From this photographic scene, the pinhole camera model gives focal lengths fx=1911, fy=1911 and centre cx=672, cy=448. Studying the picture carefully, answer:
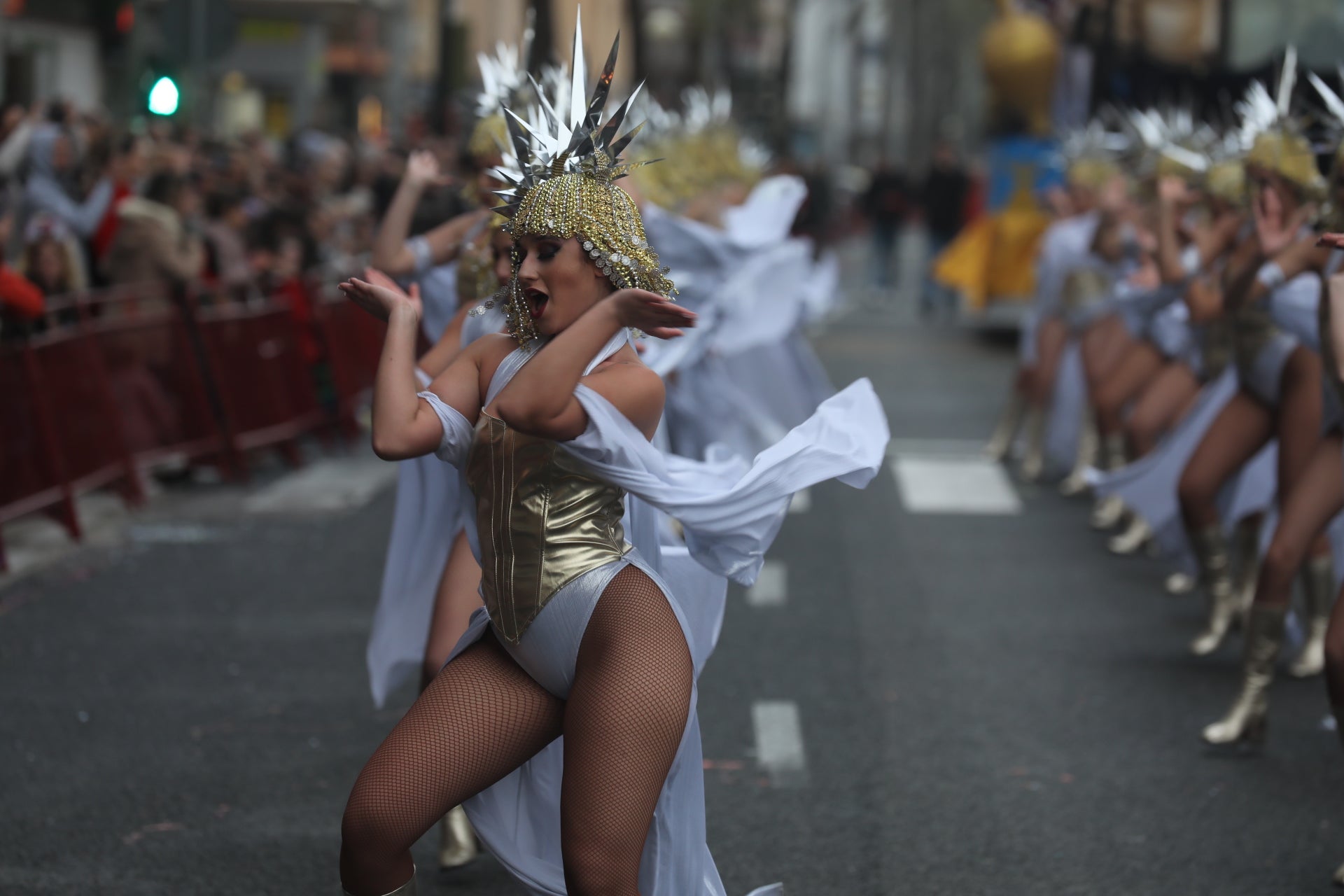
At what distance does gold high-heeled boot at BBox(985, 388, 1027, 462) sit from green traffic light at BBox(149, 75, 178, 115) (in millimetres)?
5936

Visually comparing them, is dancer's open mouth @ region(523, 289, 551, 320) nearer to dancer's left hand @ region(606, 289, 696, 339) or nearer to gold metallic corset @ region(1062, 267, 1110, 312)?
dancer's left hand @ region(606, 289, 696, 339)

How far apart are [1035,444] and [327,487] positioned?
15.3ft

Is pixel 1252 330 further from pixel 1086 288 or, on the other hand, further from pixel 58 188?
pixel 58 188

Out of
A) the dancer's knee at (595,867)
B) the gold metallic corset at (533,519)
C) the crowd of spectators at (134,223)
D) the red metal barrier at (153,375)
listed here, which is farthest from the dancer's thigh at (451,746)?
the red metal barrier at (153,375)

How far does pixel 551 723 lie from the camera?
369 cm

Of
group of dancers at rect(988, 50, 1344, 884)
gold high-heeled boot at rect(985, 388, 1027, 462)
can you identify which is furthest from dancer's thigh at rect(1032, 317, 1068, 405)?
gold high-heeled boot at rect(985, 388, 1027, 462)

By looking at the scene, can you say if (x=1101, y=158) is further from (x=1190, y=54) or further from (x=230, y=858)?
(x=230, y=858)

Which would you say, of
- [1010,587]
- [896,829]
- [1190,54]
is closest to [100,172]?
[1010,587]

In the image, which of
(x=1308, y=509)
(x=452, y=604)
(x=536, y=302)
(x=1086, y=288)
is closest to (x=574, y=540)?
(x=536, y=302)

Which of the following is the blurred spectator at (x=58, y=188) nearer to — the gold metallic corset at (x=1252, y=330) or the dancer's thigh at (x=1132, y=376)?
the dancer's thigh at (x=1132, y=376)

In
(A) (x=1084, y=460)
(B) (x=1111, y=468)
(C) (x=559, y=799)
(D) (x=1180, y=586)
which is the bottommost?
(A) (x=1084, y=460)

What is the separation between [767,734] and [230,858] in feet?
6.49

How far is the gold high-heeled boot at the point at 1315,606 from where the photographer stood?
7.08 m

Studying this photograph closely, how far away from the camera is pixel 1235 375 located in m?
7.75
